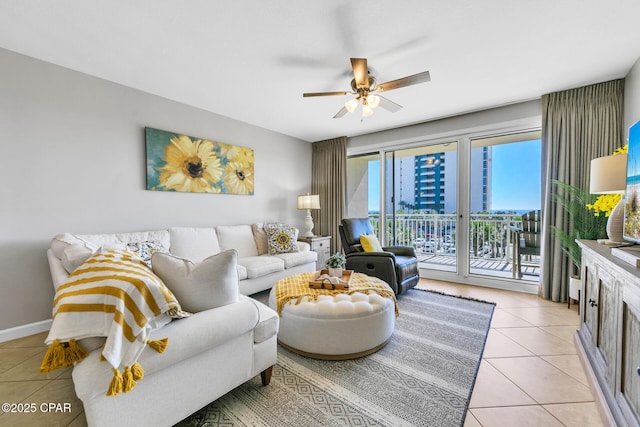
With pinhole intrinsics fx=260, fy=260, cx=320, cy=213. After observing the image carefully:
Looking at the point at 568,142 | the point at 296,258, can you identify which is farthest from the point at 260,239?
the point at 568,142

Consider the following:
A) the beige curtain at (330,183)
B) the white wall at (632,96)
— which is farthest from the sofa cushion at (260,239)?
the white wall at (632,96)

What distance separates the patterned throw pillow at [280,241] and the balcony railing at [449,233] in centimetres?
175

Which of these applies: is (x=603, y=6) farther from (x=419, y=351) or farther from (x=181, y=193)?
(x=181, y=193)

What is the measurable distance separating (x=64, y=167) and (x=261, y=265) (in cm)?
214

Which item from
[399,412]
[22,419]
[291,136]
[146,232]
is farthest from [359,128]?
[22,419]

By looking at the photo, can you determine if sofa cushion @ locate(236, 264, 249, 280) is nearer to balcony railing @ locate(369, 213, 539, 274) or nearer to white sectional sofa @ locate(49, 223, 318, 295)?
white sectional sofa @ locate(49, 223, 318, 295)

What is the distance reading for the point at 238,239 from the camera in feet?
11.7

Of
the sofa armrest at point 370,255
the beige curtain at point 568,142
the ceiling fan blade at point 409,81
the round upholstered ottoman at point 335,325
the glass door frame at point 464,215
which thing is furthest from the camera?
the glass door frame at point 464,215

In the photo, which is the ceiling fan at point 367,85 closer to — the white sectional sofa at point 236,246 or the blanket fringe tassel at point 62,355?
the white sectional sofa at point 236,246

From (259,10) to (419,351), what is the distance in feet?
8.92

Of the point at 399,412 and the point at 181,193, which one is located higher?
the point at 181,193

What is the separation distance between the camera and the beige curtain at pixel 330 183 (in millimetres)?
4863

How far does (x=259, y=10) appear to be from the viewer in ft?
5.73

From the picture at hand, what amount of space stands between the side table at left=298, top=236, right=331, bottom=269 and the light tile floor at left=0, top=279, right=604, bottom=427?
2.63 m
